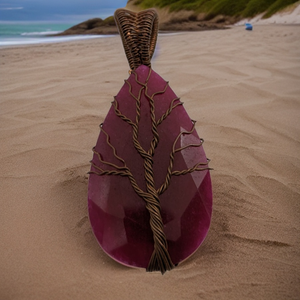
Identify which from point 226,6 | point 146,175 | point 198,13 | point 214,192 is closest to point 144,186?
point 146,175

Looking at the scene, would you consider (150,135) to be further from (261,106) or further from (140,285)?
(261,106)

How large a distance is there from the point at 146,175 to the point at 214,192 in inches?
17.0

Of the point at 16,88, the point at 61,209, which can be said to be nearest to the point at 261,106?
the point at 61,209

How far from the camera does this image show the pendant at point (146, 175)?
0.81m

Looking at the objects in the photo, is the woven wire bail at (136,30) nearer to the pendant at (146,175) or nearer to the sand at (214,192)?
the pendant at (146,175)

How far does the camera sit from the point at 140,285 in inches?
30.0

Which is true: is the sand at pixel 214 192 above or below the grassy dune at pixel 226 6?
above

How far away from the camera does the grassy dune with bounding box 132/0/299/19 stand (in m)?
14.6

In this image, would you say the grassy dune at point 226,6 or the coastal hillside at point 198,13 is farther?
the grassy dune at point 226,6

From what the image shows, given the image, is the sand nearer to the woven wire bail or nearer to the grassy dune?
the woven wire bail

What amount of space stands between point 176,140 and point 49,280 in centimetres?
52

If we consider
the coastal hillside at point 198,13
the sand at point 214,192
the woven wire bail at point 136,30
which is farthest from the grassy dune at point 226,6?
the woven wire bail at point 136,30

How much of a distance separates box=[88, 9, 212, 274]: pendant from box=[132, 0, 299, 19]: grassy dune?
1553 centimetres

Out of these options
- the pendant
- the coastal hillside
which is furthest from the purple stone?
the coastal hillside
